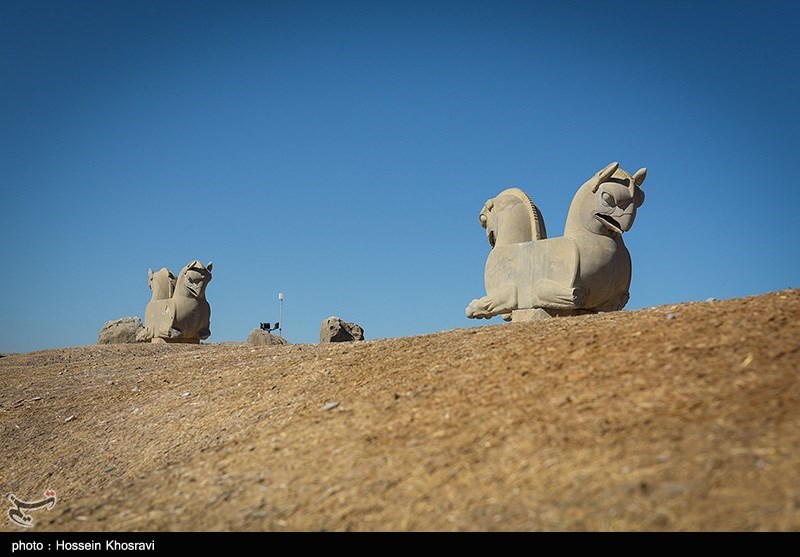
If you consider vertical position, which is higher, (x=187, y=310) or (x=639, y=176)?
(x=187, y=310)

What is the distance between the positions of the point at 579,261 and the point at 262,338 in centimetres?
1077

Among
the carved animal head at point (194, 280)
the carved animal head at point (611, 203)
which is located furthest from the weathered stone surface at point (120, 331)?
the carved animal head at point (611, 203)

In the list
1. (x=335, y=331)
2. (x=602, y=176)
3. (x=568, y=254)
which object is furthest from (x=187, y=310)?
(x=602, y=176)

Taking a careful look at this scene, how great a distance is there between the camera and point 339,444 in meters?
4.27

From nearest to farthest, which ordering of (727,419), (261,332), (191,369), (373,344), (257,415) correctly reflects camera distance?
(727,419) → (257,415) → (373,344) → (191,369) → (261,332)

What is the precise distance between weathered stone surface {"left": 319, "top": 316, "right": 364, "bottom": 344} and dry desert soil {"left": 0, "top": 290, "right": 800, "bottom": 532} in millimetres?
9389

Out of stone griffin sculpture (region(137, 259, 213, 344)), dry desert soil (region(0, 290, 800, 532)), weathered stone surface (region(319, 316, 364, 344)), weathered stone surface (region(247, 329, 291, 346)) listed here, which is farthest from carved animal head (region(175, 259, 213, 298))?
dry desert soil (region(0, 290, 800, 532))

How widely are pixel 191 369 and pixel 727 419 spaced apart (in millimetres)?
6811

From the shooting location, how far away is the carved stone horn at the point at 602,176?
9180 millimetres

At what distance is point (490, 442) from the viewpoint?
3746mm

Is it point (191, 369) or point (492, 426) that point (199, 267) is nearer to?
point (191, 369)

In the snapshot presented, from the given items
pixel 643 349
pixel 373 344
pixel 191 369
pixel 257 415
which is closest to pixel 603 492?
pixel 643 349

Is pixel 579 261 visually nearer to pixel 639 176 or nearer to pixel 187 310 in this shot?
pixel 639 176

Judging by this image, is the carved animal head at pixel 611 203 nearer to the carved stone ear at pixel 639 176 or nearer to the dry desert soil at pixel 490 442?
the carved stone ear at pixel 639 176
